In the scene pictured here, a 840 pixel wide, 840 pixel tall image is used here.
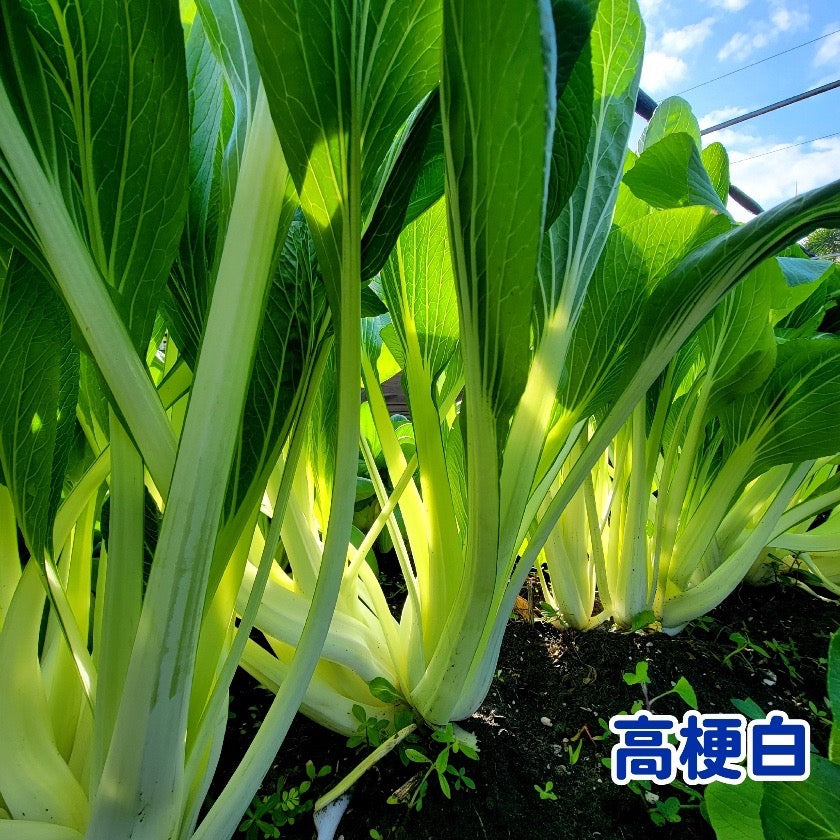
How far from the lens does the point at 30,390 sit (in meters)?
0.34

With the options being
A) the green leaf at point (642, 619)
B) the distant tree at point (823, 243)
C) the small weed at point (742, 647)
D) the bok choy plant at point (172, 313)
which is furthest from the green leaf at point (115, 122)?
the distant tree at point (823, 243)

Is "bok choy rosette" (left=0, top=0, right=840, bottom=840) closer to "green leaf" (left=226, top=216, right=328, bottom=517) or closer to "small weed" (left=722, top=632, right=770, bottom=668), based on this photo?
"green leaf" (left=226, top=216, right=328, bottom=517)

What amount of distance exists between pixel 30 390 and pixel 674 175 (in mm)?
495

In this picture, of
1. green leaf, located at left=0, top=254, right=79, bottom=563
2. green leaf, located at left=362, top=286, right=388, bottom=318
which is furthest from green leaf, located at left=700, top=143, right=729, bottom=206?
green leaf, located at left=0, top=254, right=79, bottom=563

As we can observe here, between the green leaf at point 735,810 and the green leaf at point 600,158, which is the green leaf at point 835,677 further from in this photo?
the green leaf at point 600,158

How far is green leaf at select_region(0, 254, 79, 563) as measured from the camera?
0.33 metres

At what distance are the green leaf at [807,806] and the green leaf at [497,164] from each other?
24 cm

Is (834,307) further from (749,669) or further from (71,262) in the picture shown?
(71,262)

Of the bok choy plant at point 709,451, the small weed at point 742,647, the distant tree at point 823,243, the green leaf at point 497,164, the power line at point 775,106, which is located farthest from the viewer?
the distant tree at point 823,243

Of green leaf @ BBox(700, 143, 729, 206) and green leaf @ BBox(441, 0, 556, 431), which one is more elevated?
green leaf @ BBox(700, 143, 729, 206)

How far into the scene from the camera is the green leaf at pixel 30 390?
33 cm

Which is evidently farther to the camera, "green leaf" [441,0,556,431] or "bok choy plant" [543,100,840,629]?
"bok choy plant" [543,100,840,629]

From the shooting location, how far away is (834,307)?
28.1 inches

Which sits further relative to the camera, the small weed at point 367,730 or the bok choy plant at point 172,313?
the small weed at point 367,730
